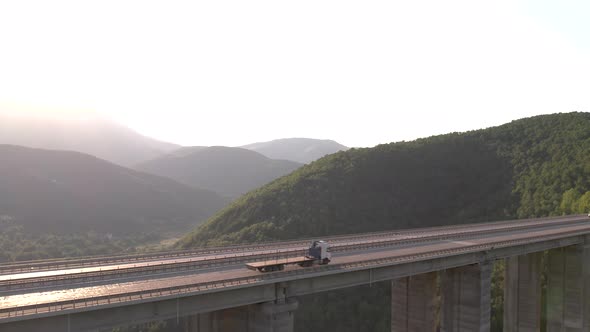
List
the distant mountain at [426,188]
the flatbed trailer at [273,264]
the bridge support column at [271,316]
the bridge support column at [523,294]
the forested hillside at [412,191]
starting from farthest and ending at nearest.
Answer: the distant mountain at [426,188] → the forested hillside at [412,191] → the bridge support column at [523,294] → the flatbed trailer at [273,264] → the bridge support column at [271,316]

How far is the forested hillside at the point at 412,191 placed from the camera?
287ft

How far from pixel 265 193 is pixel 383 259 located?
70.9 metres

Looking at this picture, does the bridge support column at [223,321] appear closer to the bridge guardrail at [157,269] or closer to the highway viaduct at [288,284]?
the highway viaduct at [288,284]

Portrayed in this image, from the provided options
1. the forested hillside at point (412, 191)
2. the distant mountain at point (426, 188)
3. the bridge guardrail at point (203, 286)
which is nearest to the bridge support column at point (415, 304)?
the bridge guardrail at point (203, 286)

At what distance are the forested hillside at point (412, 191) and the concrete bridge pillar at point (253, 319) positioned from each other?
45.6 meters

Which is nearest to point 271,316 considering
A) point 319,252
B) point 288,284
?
point 288,284

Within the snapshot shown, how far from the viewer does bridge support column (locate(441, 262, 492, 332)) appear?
43.0 metres

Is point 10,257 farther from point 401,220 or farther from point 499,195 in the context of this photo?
point 499,195

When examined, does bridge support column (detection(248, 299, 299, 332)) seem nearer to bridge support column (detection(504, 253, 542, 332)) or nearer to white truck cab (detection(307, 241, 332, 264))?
white truck cab (detection(307, 241, 332, 264))

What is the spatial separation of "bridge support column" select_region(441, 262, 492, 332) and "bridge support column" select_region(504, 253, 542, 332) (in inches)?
673

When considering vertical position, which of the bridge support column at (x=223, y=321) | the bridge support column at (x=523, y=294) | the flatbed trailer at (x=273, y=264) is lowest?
the bridge support column at (x=523, y=294)

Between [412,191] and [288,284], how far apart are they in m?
84.5

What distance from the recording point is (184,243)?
4171 inches

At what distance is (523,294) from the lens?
57594 millimetres
